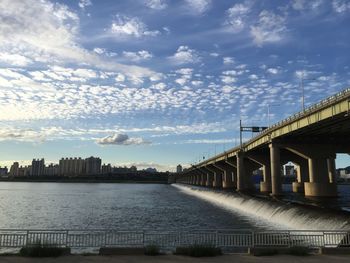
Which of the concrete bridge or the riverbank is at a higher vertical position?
the concrete bridge

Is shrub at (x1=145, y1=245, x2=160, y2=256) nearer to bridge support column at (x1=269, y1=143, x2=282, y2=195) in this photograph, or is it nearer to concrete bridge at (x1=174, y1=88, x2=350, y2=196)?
concrete bridge at (x1=174, y1=88, x2=350, y2=196)

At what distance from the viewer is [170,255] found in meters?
18.8

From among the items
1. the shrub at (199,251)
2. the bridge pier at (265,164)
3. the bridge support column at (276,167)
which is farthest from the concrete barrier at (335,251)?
the bridge pier at (265,164)

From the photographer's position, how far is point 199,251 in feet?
60.8

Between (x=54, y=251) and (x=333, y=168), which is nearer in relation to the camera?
(x=54, y=251)

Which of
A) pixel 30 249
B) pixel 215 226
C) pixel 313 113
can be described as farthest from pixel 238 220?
pixel 30 249

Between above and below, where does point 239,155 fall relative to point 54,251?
above

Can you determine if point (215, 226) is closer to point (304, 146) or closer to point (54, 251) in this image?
point (54, 251)

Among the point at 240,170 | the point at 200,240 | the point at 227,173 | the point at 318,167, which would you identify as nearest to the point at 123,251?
the point at 200,240

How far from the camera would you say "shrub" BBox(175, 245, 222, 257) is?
1855 centimetres

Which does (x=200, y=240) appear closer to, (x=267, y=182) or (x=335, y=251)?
(x=335, y=251)

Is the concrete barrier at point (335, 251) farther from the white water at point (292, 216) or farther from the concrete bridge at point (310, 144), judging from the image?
the concrete bridge at point (310, 144)

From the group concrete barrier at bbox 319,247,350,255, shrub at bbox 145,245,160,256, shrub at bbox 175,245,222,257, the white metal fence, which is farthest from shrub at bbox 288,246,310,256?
shrub at bbox 145,245,160,256

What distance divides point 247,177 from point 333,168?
31.7 m
